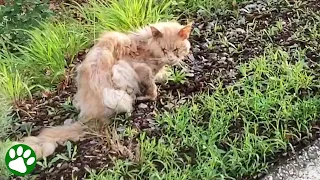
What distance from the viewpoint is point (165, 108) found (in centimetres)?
369

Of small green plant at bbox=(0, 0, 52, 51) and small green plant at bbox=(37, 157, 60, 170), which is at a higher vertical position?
small green plant at bbox=(0, 0, 52, 51)

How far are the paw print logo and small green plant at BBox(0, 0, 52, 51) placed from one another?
4.56 ft

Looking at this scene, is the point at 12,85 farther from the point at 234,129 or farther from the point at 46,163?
the point at 234,129

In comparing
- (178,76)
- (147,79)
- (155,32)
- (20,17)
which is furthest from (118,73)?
(20,17)

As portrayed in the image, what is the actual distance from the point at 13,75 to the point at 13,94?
17cm

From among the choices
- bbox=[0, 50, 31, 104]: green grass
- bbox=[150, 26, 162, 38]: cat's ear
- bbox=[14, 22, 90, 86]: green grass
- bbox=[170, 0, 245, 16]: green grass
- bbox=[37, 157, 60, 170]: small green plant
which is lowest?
bbox=[37, 157, 60, 170]: small green plant

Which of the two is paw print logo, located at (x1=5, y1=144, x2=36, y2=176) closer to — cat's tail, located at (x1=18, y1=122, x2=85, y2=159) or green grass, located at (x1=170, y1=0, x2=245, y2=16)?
cat's tail, located at (x1=18, y1=122, x2=85, y2=159)

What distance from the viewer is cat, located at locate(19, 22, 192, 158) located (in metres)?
3.49

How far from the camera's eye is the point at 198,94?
3.77 m

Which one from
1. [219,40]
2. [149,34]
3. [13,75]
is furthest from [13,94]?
[219,40]

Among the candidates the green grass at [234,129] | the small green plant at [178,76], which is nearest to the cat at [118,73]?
the small green plant at [178,76]

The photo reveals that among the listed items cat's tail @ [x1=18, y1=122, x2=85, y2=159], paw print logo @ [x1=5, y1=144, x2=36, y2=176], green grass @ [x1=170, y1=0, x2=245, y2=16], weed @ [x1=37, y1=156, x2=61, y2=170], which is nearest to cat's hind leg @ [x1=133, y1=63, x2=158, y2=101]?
cat's tail @ [x1=18, y1=122, x2=85, y2=159]

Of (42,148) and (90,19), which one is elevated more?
(90,19)

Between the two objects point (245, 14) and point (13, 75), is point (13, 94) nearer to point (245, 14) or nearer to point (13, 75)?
point (13, 75)
